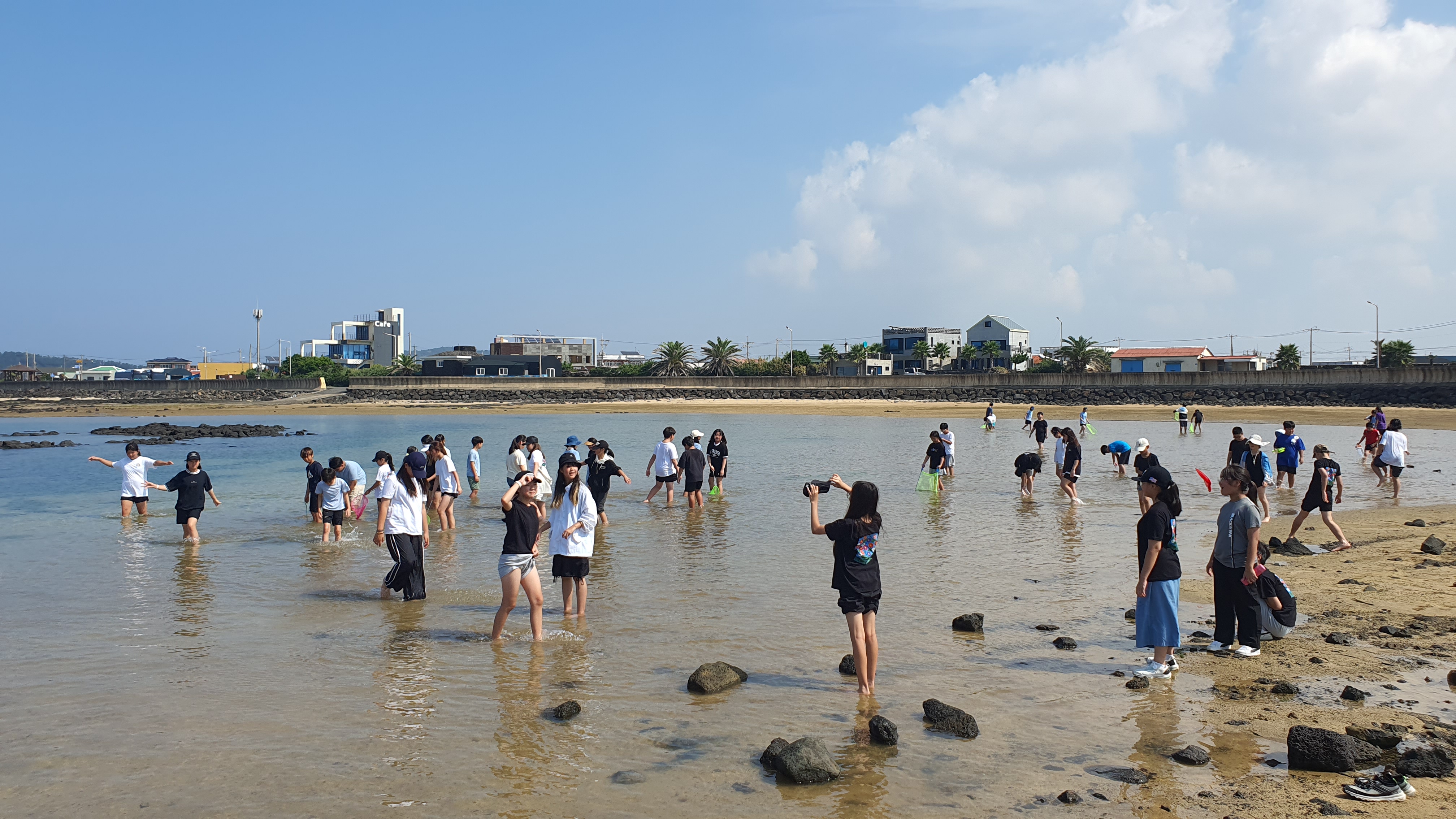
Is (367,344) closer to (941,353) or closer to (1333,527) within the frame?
(941,353)

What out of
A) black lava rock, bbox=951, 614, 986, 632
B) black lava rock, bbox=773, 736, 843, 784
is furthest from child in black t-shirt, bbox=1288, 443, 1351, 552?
black lava rock, bbox=773, 736, 843, 784

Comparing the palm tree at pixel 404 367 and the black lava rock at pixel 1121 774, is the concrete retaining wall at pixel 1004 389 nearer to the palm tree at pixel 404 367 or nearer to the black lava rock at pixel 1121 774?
the palm tree at pixel 404 367

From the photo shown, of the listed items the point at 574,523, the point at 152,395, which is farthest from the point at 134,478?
the point at 152,395

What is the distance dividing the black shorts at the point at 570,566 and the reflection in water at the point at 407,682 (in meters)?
1.37

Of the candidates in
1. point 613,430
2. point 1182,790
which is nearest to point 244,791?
point 1182,790

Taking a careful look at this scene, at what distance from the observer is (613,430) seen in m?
52.0

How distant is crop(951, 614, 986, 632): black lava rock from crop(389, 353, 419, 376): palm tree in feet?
360

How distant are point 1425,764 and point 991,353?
115618 mm

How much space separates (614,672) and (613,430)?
44335 mm

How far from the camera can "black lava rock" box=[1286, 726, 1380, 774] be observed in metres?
5.63

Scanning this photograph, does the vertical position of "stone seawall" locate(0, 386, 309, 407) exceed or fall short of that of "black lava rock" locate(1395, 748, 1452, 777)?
it exceeds it

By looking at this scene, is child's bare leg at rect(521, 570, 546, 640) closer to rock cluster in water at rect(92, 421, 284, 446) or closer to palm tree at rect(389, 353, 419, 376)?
rock cluster in water at rect(92, 421, 284, 446)

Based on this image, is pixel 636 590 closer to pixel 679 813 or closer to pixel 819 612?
pixel 819 612

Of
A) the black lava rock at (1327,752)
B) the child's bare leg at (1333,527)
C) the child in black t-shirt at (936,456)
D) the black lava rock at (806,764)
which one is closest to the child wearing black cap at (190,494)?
the black lava rock at (806,764)
